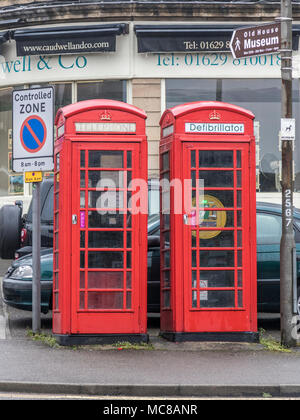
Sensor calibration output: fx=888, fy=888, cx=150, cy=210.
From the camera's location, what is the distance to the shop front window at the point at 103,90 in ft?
69.1

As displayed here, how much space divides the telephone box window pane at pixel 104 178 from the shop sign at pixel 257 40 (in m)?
2.10

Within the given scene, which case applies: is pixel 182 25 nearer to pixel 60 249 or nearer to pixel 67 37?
pixel 67 37

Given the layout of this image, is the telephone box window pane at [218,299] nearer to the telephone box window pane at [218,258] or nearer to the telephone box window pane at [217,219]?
the telephone box window pane at [218,258]

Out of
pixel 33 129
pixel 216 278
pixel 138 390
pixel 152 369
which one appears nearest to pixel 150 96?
pixel 33 129

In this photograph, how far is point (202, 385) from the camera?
8188mm

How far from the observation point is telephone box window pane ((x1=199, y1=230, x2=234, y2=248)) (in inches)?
416

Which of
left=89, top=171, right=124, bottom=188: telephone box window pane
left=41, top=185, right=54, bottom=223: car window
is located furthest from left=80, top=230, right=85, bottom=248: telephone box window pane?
left=41, top=185, right=54, bottom=223: car window

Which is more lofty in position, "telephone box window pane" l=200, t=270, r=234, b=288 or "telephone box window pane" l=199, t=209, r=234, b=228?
"telephone box window pane" l=199, t=209, r=234, b=228

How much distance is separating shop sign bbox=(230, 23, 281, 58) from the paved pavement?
3.52m

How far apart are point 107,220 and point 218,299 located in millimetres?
1623

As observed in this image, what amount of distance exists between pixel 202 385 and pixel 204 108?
145 inches

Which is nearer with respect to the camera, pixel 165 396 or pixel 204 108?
pixel 165 396

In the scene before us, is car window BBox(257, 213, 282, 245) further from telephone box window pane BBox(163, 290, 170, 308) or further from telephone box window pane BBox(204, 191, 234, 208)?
telephone box window pane BBox(163, 290, 170, 308)
